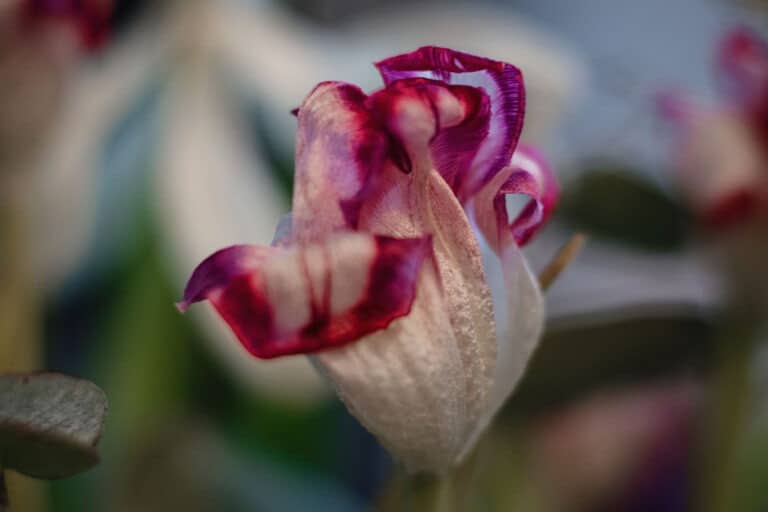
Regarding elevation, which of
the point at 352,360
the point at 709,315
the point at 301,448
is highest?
the point at 352,360

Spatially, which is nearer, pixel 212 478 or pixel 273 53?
pixel 212 478

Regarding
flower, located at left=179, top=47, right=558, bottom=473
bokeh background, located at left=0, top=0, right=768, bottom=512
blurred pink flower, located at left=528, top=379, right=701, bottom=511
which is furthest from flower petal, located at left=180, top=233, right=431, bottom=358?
blurred pink flower, located at left=528, top=379, right=701, bottom=511

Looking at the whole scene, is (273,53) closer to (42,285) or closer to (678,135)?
(42,285)

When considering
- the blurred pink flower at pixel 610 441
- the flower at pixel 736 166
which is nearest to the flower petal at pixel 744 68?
the flower at pixel 736 166

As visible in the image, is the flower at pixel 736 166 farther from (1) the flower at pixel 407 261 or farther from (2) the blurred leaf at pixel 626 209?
(1) the flower at pixel 407 261

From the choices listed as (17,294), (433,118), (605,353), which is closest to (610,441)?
(605,353)

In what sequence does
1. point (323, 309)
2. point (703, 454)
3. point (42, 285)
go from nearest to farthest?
point (323, 309)
point (703, 454)
point (42, 285)

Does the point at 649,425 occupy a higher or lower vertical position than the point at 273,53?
lower

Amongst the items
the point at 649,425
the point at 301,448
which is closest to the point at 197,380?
the point at 301,448
